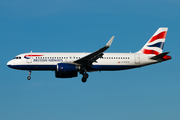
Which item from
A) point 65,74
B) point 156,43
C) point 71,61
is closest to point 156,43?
point 156,43

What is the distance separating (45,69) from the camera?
47.4 meters

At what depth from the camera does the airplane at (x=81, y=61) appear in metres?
46.1

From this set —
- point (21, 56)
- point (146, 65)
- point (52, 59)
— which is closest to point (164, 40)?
point (146, 65)

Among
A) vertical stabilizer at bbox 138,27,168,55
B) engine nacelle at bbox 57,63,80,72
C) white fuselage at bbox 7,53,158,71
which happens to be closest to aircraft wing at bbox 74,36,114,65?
engine nacelle at bbox 57,63,80,72

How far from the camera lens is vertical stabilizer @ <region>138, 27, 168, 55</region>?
168 ft

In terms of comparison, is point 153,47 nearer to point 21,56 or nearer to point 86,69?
point 86,69

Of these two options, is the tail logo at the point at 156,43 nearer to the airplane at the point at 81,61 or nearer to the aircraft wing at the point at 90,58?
the airplane at the point at 81,61

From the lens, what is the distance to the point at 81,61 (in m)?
46.2

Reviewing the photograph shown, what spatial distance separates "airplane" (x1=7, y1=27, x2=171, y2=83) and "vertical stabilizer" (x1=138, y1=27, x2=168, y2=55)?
18 cm

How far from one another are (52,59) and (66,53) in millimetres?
2411

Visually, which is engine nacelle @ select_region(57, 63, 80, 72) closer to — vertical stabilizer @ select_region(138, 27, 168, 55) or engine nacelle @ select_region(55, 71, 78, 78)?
engine nacelle @ select_region(55, 71, 78, 78)

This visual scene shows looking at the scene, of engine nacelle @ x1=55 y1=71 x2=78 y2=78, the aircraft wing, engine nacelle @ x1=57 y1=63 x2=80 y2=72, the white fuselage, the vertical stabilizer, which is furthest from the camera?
the vertical stabilizer

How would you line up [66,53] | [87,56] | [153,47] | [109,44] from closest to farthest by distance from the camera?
[109,44] < [87,56] < [66,53] < [153,47]

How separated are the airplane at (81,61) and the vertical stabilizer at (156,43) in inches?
7.2
